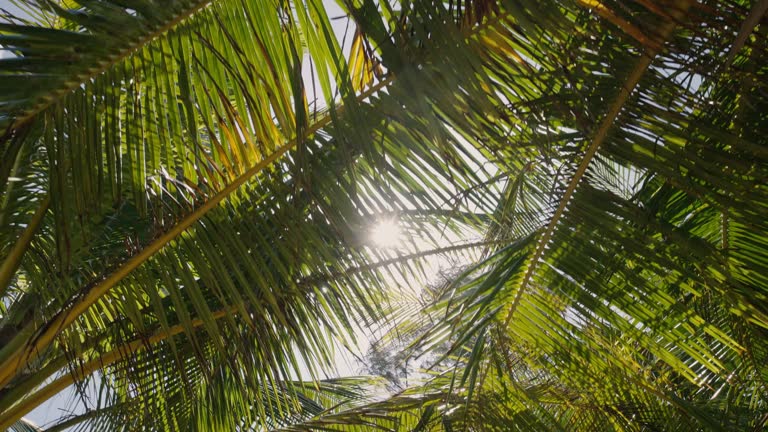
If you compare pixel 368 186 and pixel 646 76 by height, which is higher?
pixel 368 186

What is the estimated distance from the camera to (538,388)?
2.28 metres

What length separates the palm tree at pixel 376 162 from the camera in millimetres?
1147

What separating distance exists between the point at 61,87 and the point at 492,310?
1.39 meters

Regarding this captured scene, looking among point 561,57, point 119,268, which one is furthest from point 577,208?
point 119,268

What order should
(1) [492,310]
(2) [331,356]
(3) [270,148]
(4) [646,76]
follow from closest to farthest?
(4) [646,76] < (3) [270,148] < (1) [492,310] < (2) [331,356]

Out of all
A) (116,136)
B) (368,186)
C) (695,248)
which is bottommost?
(695,248)

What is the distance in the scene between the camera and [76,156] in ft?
4.07

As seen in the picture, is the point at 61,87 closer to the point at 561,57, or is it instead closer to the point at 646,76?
the point at 561,57

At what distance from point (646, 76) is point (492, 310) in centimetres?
89

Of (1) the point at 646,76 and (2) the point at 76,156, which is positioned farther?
(1) the point at 646,76

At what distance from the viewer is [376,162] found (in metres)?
1.20

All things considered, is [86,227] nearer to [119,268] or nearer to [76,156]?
[119,268]

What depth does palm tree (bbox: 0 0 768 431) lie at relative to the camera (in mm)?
1147

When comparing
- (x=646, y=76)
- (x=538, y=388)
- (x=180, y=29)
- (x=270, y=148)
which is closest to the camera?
(x=180, y=29)
